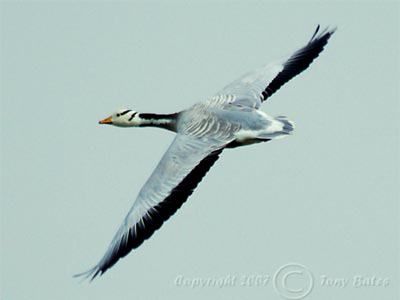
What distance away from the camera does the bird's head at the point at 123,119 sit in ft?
49.5

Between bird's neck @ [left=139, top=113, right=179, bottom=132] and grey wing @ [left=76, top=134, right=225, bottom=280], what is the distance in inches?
A: 59.3

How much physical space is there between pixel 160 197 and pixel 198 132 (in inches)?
52.3

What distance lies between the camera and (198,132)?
13.2 m

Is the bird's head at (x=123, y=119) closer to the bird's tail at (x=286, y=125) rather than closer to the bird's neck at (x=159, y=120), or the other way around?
the bird's neck at (x=159, y=120)

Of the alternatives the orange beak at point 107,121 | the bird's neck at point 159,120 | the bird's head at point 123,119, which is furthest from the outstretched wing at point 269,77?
the orange beak at point 107,121

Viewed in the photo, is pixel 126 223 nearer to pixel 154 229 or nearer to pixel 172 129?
pixel 154 229

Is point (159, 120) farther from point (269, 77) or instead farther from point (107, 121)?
point (269, 77)

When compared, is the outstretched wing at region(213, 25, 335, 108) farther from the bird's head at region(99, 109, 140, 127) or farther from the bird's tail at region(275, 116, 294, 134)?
the bird's head at region(99, 109, 140, 127)

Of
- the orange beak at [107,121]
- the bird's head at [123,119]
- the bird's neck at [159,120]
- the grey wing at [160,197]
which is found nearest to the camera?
the grey wing at [160,197]

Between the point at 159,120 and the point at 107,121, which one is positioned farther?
the point at 107,121

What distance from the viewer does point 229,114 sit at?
13586 millimetres

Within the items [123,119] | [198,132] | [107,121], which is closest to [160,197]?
[198,132]

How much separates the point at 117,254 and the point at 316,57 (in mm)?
5090

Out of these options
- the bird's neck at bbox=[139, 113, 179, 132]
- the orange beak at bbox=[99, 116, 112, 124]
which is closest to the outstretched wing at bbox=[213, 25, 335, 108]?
the bird's neck at bbox=[139, 113, 179, 132]
